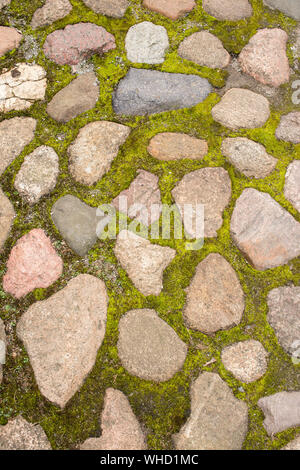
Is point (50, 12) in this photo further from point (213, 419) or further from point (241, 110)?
point (213, 419)

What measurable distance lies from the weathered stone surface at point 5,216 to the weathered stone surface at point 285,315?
1.44 metres

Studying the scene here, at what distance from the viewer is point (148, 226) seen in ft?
6.82

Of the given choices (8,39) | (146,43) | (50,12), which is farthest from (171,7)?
(8,39)

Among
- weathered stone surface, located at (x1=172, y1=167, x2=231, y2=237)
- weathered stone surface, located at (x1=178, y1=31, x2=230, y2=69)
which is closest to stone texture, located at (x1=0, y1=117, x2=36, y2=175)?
weathered stone surface, located at (x1=172, y1=167, x2=231, y2=237)

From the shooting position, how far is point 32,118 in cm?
237

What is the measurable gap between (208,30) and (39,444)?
106 inches

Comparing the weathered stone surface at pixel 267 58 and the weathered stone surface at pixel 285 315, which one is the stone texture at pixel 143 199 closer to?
the weathered stone surface at pixel 285 315

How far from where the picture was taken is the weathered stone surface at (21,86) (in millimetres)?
2406

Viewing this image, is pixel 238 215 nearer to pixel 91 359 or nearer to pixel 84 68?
pixel 91 359

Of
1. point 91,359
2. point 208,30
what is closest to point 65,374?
point 91,359

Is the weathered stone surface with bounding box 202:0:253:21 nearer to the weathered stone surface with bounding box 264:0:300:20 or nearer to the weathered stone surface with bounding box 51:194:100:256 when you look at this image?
the weathered stone surface with bounding box 264:0:300:20

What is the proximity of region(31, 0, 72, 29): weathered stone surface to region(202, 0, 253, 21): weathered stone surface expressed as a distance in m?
0.97

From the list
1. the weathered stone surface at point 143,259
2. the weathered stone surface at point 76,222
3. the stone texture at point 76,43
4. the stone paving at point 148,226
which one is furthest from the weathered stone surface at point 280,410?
the stone texture at point 76,43

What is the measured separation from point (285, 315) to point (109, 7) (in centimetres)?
233
